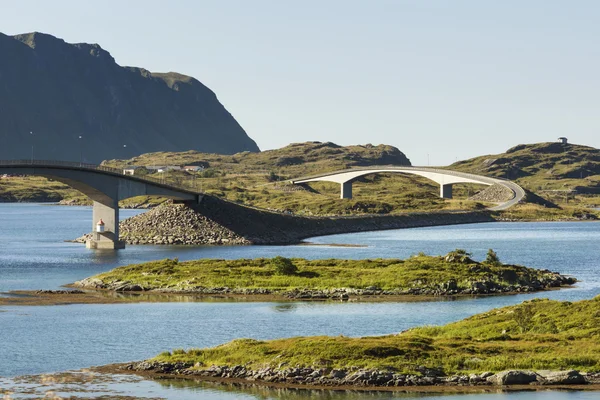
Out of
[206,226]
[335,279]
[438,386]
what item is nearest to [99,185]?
[206,226]

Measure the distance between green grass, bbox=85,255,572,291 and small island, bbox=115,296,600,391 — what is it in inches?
1392

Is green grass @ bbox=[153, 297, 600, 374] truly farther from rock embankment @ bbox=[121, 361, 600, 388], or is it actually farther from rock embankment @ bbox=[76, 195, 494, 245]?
rock embankment @ bbox=[76, 195, 494, 245]

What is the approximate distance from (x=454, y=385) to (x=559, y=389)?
5.14 m

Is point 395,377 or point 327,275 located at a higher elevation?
point 327,275

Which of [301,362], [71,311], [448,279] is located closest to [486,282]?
[448,279]

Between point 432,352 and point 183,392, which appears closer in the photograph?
point 183,392

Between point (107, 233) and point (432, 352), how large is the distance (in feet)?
349

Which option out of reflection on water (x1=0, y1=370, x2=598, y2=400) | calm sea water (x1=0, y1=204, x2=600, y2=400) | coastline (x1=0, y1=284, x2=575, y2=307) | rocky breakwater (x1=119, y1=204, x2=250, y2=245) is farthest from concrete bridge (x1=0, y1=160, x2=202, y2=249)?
reflection on water (x1=0, y1=370, x2=598, y2=400)

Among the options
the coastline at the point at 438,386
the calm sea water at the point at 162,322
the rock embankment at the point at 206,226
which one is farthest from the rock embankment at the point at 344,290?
the rock embankment at the point at 206,226

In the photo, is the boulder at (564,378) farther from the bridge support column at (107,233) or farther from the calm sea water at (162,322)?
the bridge support column at (107,233)

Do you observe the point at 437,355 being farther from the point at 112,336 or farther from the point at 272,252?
the point at 272,252

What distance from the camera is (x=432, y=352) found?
57.8 m

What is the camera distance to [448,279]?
9944 centimetres

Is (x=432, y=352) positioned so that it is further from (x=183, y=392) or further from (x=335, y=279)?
(x=335, y=279)
